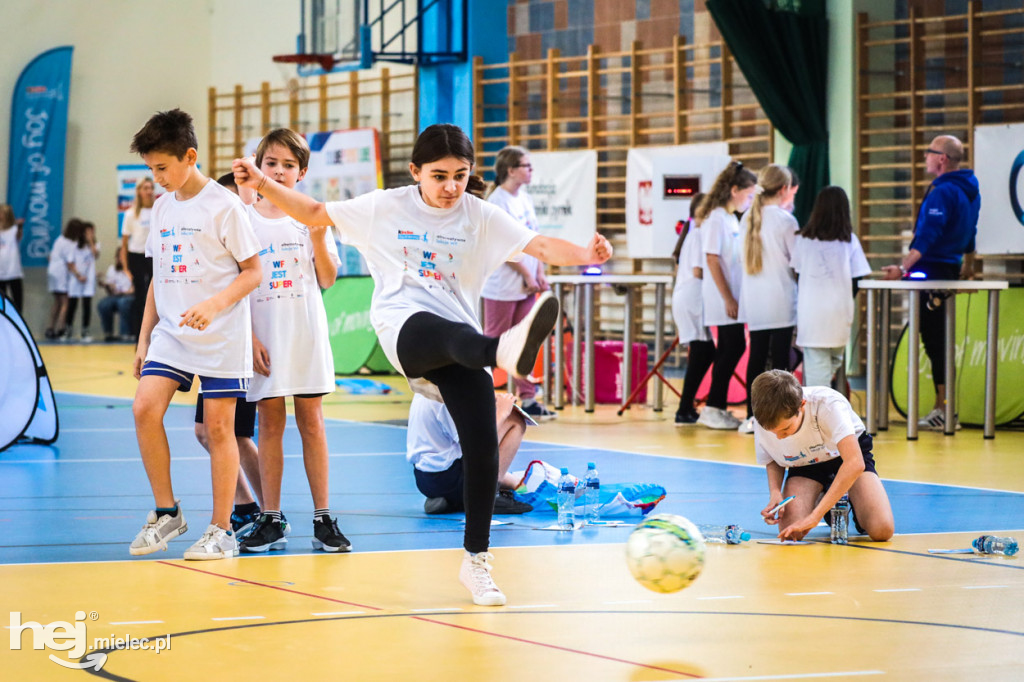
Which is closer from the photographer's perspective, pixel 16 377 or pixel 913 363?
pixel 16 377

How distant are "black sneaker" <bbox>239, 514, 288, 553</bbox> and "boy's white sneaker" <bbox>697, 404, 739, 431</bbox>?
4.45 m

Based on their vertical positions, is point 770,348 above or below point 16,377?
above

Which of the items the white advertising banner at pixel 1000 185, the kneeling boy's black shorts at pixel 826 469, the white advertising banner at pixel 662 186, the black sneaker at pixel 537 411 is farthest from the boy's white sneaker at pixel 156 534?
the white advertising banner at pixel 662 186

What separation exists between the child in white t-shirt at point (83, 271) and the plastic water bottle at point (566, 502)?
13.3 meters

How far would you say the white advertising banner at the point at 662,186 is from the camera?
11.8 m

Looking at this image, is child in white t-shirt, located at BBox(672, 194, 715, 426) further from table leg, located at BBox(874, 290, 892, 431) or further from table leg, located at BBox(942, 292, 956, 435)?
table leg, located at BBox(942, 292, 956, 435)

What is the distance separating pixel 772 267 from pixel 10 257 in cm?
1185

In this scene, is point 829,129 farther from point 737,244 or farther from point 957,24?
point 737,244

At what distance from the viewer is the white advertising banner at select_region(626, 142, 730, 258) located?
38.6 feet

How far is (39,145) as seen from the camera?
1766 centimetres

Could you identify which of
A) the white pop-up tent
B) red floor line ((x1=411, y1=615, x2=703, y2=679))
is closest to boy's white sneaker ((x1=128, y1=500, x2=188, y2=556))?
red floor line ((x1=411, y1=615, x2=703, y2=679))

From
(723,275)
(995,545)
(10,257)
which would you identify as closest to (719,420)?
(723,275)

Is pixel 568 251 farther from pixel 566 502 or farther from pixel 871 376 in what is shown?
pixel 871 376

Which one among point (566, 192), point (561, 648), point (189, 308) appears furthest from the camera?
point (566, 192)
